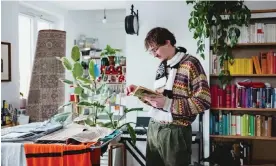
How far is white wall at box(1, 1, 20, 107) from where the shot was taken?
352 cm

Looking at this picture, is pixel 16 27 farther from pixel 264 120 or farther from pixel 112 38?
pixel 264 120

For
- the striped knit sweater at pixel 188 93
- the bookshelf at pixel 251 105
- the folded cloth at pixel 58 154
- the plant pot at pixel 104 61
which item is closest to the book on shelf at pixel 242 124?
the bookshelf at pixel 251 105

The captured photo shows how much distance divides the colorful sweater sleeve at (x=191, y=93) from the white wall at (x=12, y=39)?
2.36 m

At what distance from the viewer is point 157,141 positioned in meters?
1.89

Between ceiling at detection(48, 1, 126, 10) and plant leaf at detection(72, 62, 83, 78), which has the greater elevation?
ceiling at detection(48, 1, 126, 10)

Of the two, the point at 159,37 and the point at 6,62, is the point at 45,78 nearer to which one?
the point at 6,62

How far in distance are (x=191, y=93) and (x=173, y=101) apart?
0.11 metres

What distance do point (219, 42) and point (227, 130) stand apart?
0.92 metres

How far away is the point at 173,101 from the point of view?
177cm

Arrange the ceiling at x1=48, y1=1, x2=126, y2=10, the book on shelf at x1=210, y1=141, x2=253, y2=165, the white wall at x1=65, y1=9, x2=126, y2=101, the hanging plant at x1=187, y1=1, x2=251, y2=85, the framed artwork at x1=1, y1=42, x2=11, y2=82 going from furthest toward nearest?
the white wall at x1=65, y1=9, x2=126, y2=101, the ceiling at x1=48, y1=1, x2=126, y2=10, the framed artwork at x1=1, y1=42, x2=11, y2=82, the book on shelf at x1=210, y1=141, x2=253, y2=165, the hanging plant at x1=187, y1=1, x2=251, y2=85

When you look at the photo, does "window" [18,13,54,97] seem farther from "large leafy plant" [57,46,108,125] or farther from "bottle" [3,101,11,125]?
"large leafy plant" [57,46,108,125]

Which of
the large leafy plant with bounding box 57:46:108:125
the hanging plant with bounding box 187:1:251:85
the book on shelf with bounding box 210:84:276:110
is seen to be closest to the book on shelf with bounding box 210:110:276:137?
the book on shelf with bounding box 210:84:276:110

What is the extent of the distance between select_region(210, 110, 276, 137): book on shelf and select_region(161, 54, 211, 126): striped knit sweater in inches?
65.4

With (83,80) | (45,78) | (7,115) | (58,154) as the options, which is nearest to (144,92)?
(58,154)
